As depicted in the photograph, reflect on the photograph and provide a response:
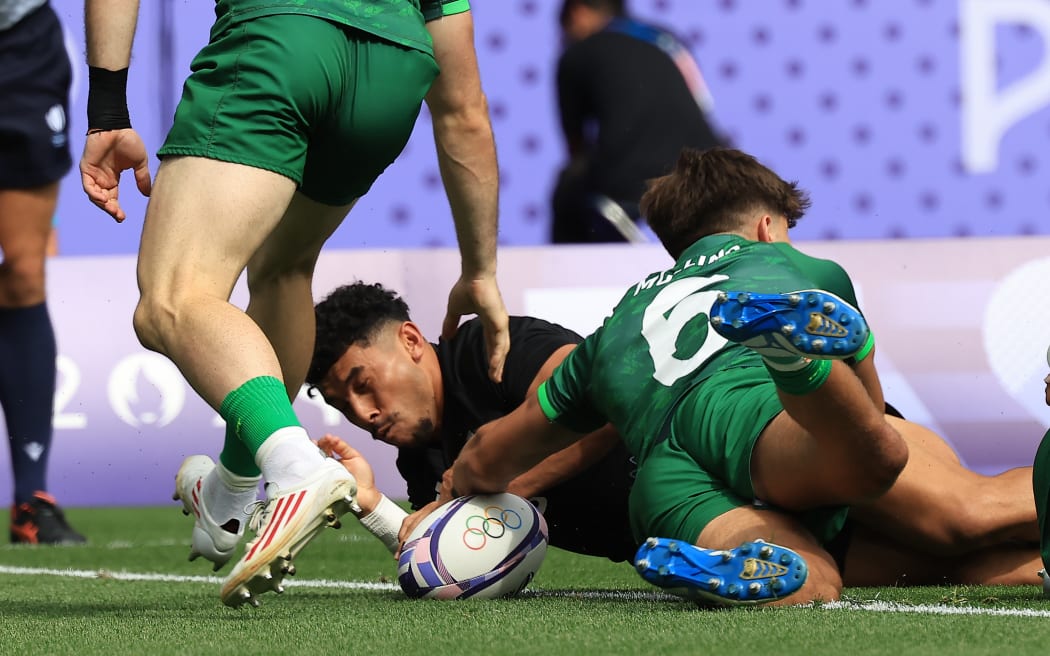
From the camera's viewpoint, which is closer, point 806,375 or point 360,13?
point 806,375

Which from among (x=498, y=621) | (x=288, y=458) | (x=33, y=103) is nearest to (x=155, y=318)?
(x=288, y=458)

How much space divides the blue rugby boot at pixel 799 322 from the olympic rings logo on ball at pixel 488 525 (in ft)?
3.00

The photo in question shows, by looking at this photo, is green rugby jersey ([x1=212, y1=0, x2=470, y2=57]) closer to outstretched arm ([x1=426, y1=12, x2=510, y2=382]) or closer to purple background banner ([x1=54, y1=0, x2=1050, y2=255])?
outstretched arm ([x1=426, y1=12, x2=510, y2=382])

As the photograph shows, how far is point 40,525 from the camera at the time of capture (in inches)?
218

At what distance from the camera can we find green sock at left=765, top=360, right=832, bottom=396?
104 inches

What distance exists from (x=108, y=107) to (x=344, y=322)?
3.61 ft

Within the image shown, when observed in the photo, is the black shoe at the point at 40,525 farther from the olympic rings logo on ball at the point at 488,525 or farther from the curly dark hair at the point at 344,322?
the olympic rings logo on ball at the point at 488,525

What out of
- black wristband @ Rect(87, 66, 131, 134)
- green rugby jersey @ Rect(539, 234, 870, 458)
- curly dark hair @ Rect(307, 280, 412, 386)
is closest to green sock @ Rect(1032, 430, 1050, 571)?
green rugby jersey @ Rect(539, 234, 870, 458)

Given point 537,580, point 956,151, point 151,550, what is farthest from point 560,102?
→ point 537,580

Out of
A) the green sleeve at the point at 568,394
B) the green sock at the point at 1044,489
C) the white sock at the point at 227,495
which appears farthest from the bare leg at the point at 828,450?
the white sock at the point at 227,495

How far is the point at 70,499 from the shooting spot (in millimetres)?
7277

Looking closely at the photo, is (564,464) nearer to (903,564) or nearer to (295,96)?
(903,564)

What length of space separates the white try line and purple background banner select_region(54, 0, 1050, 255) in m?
4.21

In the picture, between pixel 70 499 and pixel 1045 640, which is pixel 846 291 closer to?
pixel 1045 640
